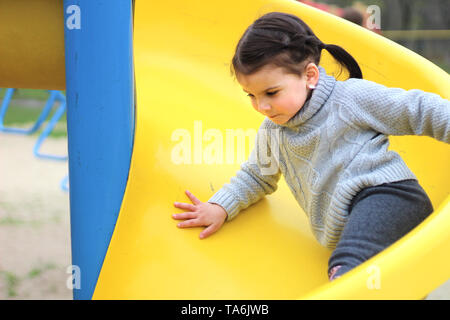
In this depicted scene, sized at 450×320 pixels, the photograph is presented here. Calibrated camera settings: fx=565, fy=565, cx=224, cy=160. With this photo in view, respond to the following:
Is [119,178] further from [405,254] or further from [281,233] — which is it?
[405,254]

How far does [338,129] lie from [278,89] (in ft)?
0.44

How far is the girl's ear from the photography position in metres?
1.04

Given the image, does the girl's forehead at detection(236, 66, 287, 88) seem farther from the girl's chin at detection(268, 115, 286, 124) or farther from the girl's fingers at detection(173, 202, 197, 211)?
the girl's fingers at detection(173, 202, 197, 211)

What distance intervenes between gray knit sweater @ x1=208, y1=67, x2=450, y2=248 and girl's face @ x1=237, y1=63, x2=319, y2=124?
2 centimetres

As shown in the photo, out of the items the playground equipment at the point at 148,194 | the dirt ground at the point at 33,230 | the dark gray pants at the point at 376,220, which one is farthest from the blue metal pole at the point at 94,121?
the dirt ground at the point at 33,230

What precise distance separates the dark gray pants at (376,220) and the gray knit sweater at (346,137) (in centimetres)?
2

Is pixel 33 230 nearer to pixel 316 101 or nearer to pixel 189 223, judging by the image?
pixel 189 223

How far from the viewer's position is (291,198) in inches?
49.6

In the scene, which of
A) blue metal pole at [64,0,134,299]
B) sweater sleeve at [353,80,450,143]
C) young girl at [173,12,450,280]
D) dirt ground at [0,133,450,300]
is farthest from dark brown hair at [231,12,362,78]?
dirt ground at [0,133,450,300]

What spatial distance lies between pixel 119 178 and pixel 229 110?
445 millimetres

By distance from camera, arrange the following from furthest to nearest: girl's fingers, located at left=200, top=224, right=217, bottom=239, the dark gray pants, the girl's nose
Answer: girl's fingers, located at left=200, top=224, right=217, bottom=239 < the girl's nose < the dark gray pants

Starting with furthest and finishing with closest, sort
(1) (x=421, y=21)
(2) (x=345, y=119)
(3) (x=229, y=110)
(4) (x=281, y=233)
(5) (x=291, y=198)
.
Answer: (1) (x=421, y=21) < (3) (x=229, y=110) < (5) (x=291, y=198) < (4) (x=281, y=233) < (2) (x=345, y=119)

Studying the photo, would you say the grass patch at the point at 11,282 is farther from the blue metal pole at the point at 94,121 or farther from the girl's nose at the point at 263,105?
the girl's nose at the point at 263,105
